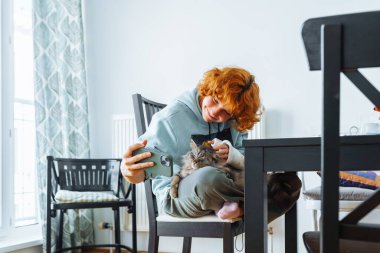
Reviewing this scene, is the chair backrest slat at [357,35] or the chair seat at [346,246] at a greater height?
the chair backrest slat at [357,35]

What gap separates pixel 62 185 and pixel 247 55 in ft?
4.70

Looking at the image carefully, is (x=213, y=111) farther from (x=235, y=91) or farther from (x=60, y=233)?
(x=60, y=233)

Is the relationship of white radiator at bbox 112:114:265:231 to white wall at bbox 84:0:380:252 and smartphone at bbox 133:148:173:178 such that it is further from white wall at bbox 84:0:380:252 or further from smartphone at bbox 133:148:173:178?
smartphone at bbox 133:148:173:178

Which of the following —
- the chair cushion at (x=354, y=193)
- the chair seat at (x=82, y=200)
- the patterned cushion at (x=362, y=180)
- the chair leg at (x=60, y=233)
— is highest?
the patterned cushion at (x=362, y=180)

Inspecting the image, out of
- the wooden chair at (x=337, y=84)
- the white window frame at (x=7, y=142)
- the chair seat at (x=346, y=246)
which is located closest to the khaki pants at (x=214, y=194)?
the chair seat at (x=346, y=246)

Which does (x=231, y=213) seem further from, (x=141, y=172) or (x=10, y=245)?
(x=10, y=245)

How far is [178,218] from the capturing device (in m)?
1.50

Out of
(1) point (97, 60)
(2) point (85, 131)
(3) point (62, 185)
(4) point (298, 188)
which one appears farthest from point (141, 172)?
(1) point (97, 60)

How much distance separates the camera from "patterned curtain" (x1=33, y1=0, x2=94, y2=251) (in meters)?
2.93

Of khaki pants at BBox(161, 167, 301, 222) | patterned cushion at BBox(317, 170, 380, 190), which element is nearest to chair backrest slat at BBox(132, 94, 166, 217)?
khaki pants at BBox(161, 167, 301, 222)

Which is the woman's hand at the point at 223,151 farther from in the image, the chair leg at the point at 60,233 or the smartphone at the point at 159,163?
the chair leg at the point at 60,233

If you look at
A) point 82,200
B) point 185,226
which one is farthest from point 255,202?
point 82,200

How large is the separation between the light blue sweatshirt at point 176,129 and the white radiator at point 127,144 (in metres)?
1.53

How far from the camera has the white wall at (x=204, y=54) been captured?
2762 millimetres
